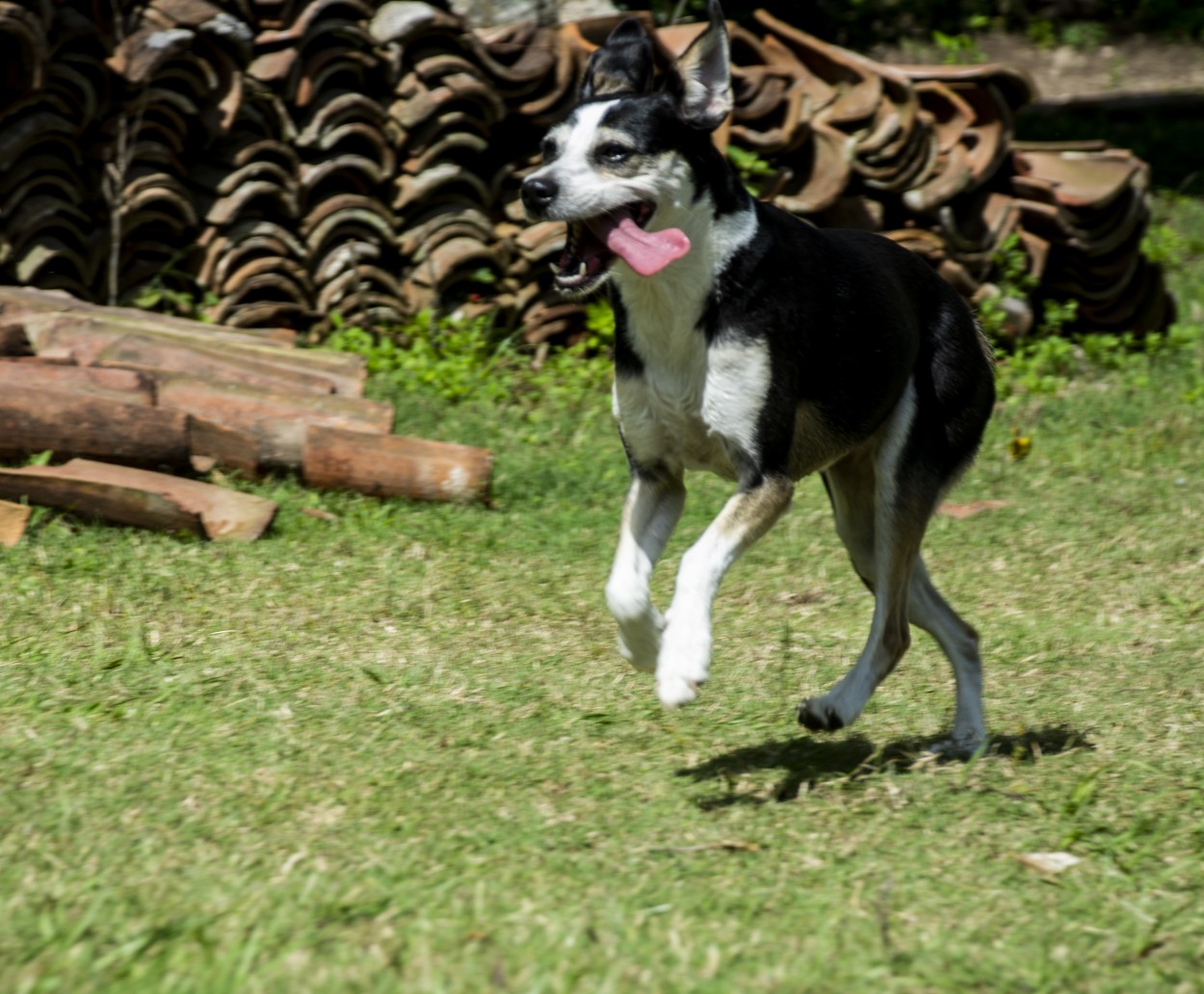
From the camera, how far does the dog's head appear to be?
12.9ft

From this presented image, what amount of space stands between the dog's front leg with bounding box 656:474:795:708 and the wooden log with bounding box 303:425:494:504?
111 inches

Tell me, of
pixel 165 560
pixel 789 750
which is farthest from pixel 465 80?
pixel 789 750

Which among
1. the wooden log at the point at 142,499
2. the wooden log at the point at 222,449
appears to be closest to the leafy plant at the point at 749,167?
the wooden log at the point at 222,449

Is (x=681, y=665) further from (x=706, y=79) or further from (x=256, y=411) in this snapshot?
(x=256, y=411)

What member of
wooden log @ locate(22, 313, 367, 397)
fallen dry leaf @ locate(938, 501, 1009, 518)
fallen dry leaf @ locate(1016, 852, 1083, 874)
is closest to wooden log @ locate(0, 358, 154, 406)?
wooden log @ locate(22, 313, 367, 397)

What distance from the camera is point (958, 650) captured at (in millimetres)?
4629

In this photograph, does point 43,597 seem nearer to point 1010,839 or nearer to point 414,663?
point 414,663

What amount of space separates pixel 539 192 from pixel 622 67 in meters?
0.69

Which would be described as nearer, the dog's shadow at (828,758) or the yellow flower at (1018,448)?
the dog's shadow at (828,758)

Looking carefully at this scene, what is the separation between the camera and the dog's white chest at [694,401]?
4016 mm

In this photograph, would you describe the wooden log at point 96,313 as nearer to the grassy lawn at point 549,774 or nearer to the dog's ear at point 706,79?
the grassy lawn at point 549,774

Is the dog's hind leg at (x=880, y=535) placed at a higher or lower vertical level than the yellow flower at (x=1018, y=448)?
higher

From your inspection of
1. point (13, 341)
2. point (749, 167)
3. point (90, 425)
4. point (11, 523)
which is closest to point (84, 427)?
point (90, 425)

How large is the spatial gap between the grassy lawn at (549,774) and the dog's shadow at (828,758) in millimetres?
16
